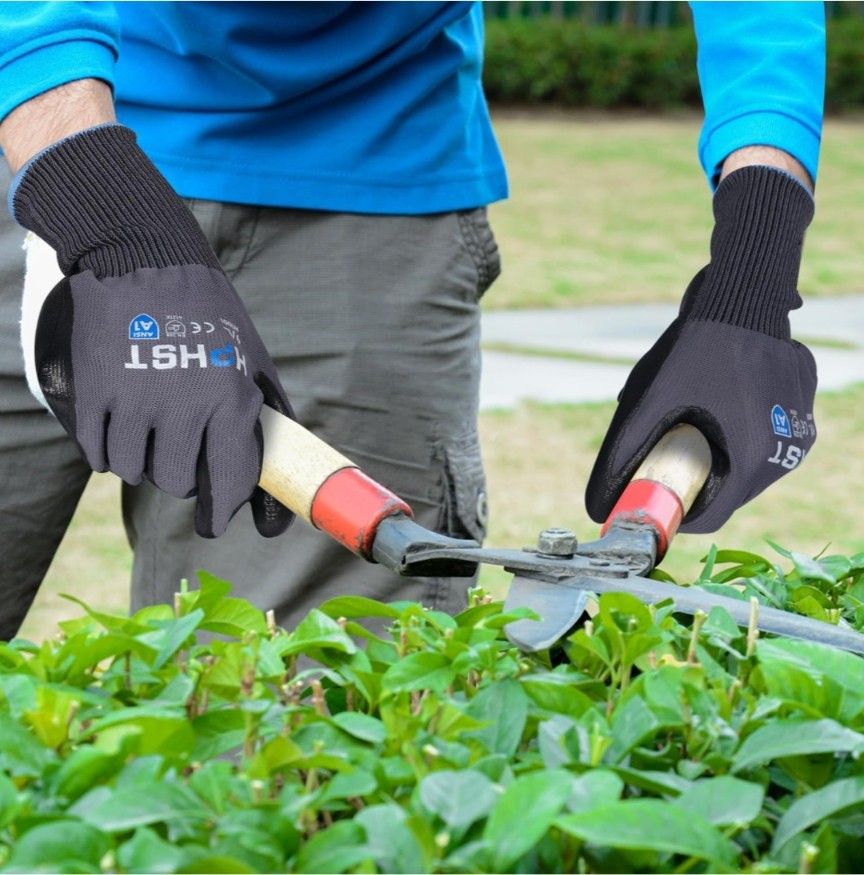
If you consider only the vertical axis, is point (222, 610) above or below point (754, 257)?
below

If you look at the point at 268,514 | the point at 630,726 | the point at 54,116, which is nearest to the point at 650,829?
the point at 630,726

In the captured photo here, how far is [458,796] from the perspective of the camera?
872 mm

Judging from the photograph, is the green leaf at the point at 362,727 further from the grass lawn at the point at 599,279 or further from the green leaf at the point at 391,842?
the grass lawn at the point at 599,279

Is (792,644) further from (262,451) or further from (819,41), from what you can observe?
(819,41)

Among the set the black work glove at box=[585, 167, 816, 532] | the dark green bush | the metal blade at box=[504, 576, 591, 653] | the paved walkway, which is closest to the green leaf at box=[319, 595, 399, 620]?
the dark green bush

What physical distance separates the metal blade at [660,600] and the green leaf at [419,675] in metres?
0.12

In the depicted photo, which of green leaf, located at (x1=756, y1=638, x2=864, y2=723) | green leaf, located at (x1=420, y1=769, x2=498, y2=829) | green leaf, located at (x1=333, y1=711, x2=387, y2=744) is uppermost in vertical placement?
green leaf, located at (x1=756, y1=638, x2=864, y2=723)

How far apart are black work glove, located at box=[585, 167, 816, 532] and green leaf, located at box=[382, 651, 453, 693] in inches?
26.6

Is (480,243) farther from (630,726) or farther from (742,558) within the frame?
(630,726)

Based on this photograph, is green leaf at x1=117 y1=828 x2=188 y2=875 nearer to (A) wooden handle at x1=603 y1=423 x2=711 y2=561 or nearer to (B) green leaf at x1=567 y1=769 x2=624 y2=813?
(B) green leaf at x1=567 y1=769 x2=624 y2=813

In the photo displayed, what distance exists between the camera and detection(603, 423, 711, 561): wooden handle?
1.57 m

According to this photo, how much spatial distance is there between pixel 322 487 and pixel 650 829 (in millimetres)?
766

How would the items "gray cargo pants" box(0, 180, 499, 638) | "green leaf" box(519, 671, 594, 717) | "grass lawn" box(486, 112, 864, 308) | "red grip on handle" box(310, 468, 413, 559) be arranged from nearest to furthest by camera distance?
1. "green leaf" box(519, 671, 594, 717)
2. "red grip on handle" box(310, 468, 413, 559)
3. "gray cargo pants" box(0, 180, 499, 638)
4. "grass lawn" box(486, 112, 864, 308)

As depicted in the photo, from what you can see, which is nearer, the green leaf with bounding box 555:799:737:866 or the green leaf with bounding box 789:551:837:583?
the green leaf with bounding box 555:799:737:866
